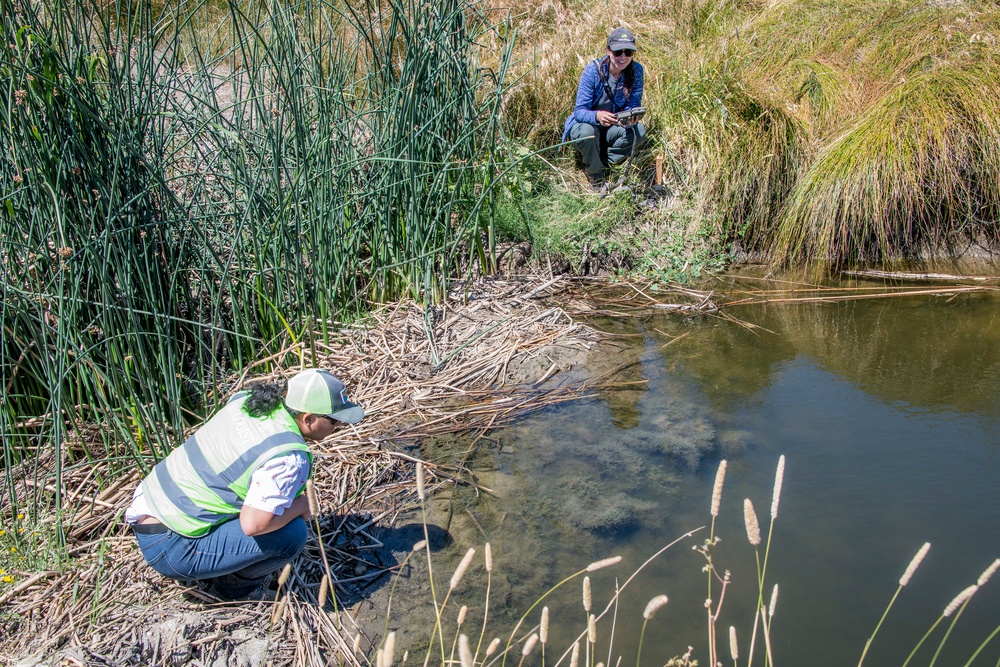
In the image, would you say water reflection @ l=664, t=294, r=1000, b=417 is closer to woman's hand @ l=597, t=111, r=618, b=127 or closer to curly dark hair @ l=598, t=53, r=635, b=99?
woman's hand @ l=597, t=111, r=618, b=127

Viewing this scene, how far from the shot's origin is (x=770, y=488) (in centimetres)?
325

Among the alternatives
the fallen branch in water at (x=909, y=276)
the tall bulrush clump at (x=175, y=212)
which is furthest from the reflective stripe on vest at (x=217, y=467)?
the fallen branch in water at (x=909, y=276)

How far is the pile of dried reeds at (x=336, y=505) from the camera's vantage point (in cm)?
249

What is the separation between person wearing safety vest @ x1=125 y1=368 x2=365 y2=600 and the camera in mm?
2375

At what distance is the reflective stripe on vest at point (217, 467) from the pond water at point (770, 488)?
0.89 m

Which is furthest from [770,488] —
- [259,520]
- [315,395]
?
[259,520]

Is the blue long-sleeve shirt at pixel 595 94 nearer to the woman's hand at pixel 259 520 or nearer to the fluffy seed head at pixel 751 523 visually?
the woman's hand at pixel 259 520

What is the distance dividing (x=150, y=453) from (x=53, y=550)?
52 centimetres

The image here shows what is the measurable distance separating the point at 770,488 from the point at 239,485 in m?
2.06

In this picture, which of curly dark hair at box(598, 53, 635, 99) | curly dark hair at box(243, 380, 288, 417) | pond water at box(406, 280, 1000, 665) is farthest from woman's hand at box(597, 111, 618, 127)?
curly dark hair at box(243, 380, 288, 417)

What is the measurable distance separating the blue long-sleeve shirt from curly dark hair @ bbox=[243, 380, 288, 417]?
13.2ft

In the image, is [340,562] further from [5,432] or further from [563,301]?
[563,301]

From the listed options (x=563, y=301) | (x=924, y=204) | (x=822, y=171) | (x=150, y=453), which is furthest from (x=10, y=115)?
(x=924, y=204)

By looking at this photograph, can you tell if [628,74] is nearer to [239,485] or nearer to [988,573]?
[239,485]
